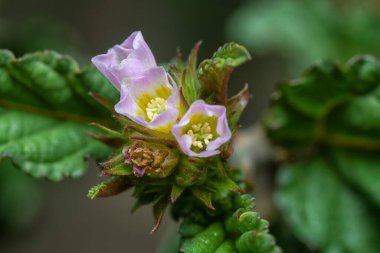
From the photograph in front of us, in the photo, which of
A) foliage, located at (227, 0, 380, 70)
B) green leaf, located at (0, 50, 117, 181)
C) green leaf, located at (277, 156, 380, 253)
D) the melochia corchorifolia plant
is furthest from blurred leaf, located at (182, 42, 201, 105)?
foliage, located at (227, 0, 380, 70)

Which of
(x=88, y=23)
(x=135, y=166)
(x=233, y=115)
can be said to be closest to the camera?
(x=135, y=166)

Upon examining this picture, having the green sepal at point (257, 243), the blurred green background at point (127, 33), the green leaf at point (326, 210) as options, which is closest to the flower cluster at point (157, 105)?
the green sepal at point (257, 243)

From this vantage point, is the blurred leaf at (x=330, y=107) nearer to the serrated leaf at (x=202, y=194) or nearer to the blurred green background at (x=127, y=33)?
the serrated leaf at (x=202, y=194)

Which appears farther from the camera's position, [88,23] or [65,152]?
[88,23]

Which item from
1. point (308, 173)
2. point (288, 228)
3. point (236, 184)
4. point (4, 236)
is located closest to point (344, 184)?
point (308, 173)

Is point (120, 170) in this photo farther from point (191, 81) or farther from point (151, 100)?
point (191, 81)

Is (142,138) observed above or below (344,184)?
above

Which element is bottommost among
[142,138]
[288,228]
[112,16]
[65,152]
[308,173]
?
[288,228]

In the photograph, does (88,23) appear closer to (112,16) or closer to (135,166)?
(112,16)
